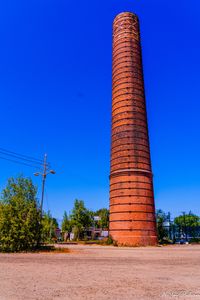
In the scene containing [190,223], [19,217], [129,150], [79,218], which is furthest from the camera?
[190,223]

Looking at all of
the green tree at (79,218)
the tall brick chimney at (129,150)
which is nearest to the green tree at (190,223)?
the green tree at (79,218)

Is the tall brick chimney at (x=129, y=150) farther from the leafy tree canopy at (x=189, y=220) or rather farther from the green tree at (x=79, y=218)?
the leafy tree canopy at (x=189, y=220)

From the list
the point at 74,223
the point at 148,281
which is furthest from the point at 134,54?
the point at 148,281

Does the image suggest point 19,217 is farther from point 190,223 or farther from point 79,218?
point 190,223

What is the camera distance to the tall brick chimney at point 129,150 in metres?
30.2

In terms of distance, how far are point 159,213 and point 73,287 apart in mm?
52953

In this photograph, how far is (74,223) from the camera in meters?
49.2

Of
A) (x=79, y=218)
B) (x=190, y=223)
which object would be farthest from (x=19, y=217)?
(x=190, y=223)

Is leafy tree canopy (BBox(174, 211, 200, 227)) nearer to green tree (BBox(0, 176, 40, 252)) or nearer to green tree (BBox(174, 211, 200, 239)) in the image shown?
green tree (BBox(174, 211, 200, 239))

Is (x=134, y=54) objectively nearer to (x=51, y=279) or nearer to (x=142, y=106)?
(x=142, y=106)

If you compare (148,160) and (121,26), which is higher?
(121,26)

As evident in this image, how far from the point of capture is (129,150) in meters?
32.5

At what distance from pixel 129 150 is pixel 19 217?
631 inches

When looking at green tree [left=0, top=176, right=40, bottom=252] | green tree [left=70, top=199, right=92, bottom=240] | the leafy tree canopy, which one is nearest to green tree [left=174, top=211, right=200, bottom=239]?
the leafy tree canopy
